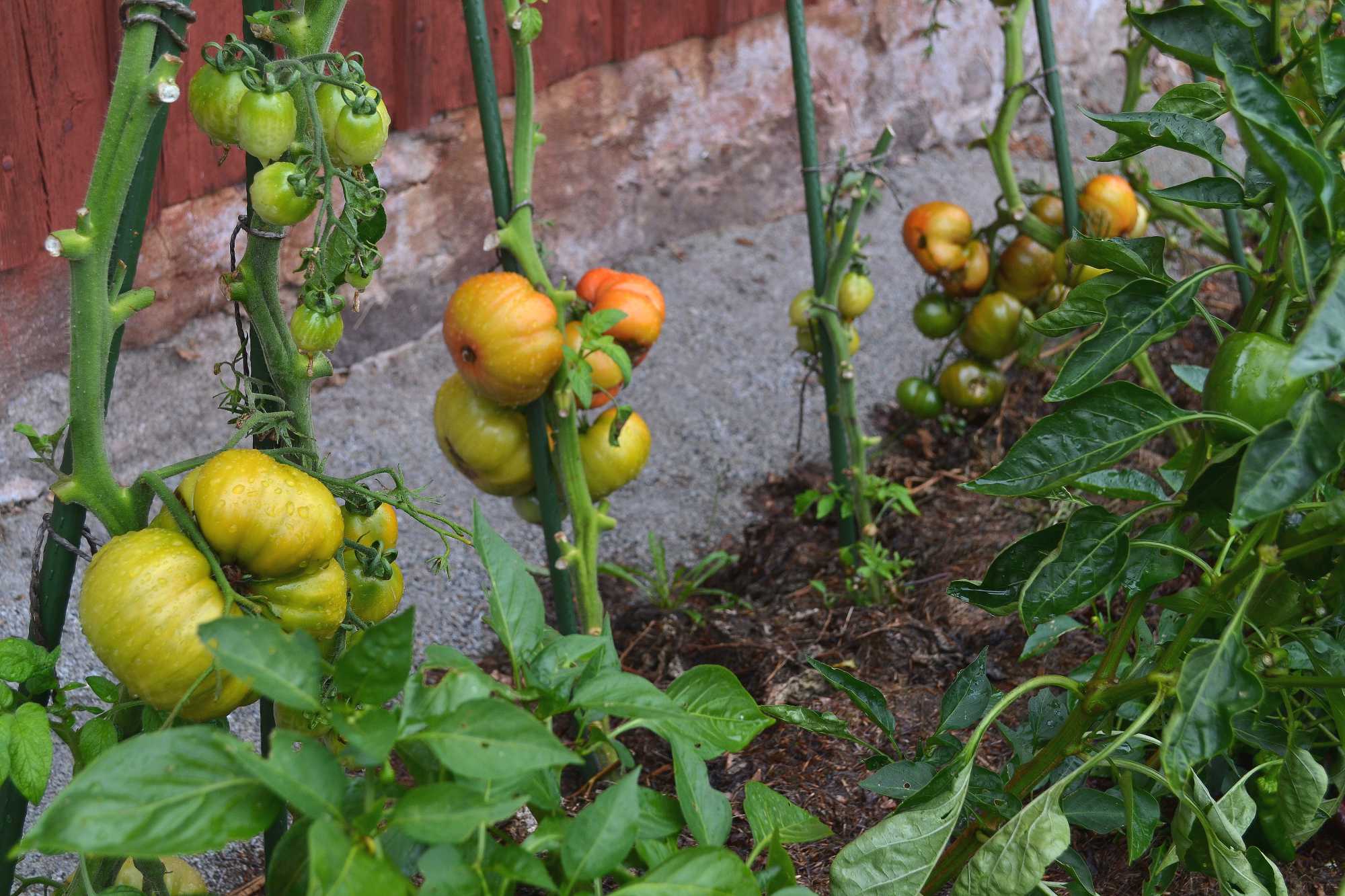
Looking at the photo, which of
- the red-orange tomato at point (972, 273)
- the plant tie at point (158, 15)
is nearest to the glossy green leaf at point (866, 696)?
the plant tie at point (158, 15)

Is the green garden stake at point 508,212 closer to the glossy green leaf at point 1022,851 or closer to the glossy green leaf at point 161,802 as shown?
the glossy green leaf at point 1022,851

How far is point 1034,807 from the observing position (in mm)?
1122

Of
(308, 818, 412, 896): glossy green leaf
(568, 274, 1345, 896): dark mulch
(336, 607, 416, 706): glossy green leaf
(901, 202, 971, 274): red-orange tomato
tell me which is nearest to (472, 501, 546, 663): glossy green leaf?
(336, 607, 416, 706): glossy green leaf

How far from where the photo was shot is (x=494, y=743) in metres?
0.81

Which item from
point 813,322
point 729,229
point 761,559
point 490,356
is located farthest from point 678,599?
point 729,229

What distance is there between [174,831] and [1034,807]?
75cm

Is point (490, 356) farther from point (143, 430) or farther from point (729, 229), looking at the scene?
point (729, 229)

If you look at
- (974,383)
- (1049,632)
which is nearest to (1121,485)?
(1049,632)

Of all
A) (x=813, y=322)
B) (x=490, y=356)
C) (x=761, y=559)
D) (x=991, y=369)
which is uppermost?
(x=490, y=356)

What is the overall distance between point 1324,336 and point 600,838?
619 millimetres

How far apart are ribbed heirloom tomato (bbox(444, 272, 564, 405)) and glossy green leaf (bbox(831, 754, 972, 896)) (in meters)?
0.73

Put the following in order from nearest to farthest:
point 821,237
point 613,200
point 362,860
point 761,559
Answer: point 362,860, point 821,237, point 761,559, point 613,200

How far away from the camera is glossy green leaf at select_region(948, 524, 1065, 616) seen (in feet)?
4.00

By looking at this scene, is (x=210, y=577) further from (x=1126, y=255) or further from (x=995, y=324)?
(x=995, y=324)
